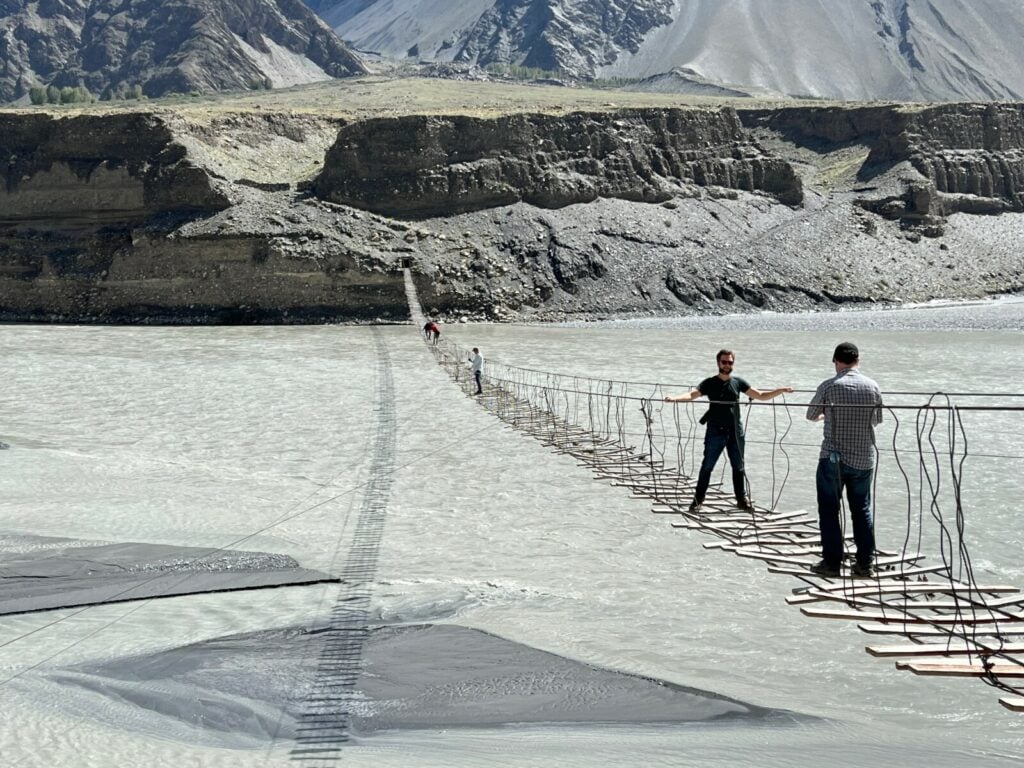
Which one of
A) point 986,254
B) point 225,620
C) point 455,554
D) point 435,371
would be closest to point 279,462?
point 455,554

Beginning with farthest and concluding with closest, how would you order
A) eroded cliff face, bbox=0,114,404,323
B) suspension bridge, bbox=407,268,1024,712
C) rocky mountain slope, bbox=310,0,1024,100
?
rocky mountain slope, bbox=310,0,1024,100
eroded cliff face, bbox=0,114,404,323
suspension bridge, bbox=407,268,1024,712

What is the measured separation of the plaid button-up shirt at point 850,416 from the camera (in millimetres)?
7250

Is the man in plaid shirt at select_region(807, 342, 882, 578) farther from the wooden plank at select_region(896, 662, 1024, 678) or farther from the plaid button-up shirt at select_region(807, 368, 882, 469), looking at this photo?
the wooden plank at select_region(896, 662, 1024, 678)

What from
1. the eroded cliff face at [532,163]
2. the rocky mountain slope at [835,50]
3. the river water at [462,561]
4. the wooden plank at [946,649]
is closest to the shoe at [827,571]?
the river water at [462,561]

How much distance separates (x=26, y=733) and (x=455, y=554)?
14.3ft

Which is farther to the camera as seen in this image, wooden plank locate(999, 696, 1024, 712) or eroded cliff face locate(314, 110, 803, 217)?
eroded cliff face locate(314, 110, 803, 217)

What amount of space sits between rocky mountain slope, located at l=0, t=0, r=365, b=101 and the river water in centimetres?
13492

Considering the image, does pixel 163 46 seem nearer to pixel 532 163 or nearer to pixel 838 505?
pixel 532 163

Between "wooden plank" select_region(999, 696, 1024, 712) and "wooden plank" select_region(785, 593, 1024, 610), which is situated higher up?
"wooden plank" select_region(785, 593, 1024, 610)

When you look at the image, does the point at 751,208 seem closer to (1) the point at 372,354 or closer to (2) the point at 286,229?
(2) the point at 286,229

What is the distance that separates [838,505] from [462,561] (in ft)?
10.8

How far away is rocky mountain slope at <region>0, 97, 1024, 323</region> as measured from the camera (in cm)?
4881

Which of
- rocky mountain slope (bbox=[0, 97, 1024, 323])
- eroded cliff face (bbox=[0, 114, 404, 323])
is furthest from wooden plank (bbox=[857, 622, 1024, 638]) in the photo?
eroded cliff face (bbox=[0, 114, 404, 323])

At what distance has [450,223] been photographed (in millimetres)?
53344
